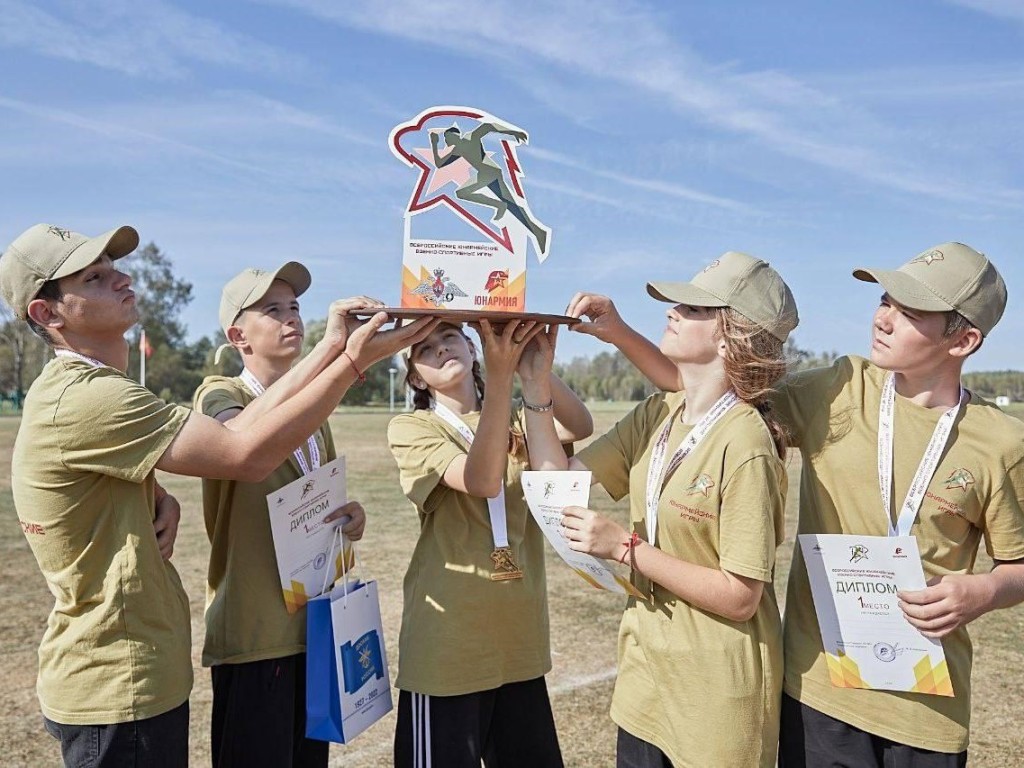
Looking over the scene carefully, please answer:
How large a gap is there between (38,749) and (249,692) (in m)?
2.39

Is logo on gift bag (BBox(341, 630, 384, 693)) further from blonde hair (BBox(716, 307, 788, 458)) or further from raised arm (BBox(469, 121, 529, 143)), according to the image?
raised arm (BBox(469, 121, 529, 143))

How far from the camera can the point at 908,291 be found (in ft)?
8.87

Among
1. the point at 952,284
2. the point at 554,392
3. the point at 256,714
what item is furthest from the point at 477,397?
the point at 952,284

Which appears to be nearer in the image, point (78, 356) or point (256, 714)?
point (78, 356)

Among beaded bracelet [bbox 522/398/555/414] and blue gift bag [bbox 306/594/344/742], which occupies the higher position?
beaded bracelet [bbox 522/398/555/414]

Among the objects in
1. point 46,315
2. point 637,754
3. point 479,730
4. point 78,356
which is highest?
point 46,315

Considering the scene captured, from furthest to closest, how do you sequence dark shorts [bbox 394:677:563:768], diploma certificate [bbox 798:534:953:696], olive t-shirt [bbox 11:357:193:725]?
dark shorts [bbox 394:677:563:768] → olive t-shirt [bbox 11:357:193:725] → diploma certificate [bbox 798:534:953:696]

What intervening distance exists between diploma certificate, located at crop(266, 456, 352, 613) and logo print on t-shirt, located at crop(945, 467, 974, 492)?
2.09 m

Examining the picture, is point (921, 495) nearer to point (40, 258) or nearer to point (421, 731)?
point (421, 731)

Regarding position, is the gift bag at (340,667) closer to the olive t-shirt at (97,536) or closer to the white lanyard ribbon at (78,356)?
the olive t-shirt at (97,536)

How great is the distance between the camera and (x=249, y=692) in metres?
3.35

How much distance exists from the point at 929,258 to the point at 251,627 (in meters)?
2.61

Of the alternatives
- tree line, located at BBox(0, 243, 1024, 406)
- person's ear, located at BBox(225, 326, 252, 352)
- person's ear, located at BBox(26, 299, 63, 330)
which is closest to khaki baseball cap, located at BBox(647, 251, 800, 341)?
person's ear, located at BBox(225, 326, 252, 352)

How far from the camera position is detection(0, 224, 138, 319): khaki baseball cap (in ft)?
9.31
